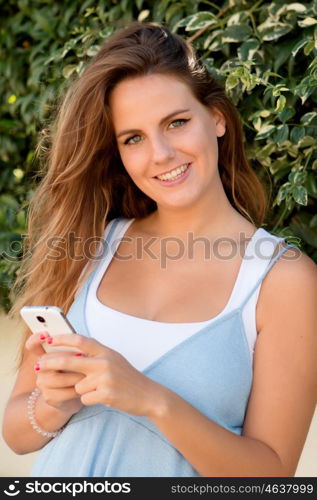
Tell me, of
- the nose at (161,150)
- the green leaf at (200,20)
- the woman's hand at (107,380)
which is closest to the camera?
the woman's hand at (107,380)

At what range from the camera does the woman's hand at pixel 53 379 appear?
6.21ft

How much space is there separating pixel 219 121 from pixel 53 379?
37.2 inches

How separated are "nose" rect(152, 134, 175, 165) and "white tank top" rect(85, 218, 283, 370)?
0.32 m

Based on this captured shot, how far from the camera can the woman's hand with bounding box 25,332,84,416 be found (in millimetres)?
1892

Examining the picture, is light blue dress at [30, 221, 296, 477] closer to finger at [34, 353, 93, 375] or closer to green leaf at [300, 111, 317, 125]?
finger at [34, 353, 93, 375]

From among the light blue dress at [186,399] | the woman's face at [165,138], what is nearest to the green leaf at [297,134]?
the woman's face at [165,138]

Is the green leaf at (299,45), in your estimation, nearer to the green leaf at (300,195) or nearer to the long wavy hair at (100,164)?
the long wavy hair at (100,164)

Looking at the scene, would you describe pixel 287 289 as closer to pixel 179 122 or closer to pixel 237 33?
pixel 179 122

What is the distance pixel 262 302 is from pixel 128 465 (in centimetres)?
52

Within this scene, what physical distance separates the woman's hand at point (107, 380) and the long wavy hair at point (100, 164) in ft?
1.88

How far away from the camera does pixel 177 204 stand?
89.2 inches

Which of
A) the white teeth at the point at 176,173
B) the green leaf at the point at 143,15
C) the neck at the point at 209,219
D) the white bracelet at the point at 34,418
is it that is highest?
the green leaf at the point at 143,15

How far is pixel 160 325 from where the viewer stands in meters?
2.11
